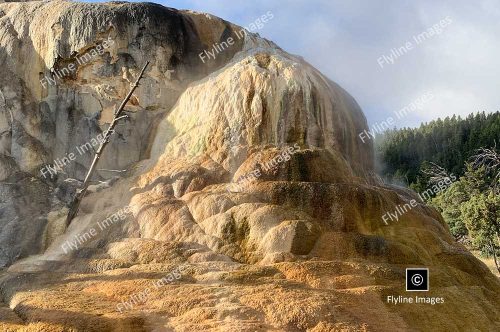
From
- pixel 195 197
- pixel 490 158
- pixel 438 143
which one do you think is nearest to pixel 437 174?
pixel 490 158

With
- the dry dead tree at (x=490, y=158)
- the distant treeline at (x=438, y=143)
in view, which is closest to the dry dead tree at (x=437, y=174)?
the dry dead tree at (x=490, y=158)

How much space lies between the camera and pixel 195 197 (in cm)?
1309

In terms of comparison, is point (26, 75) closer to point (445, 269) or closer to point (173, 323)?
point (173, 323)

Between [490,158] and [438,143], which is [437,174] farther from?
[438,143]

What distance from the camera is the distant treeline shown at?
66.9 metres

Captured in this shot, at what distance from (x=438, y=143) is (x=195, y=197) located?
68.9 meters

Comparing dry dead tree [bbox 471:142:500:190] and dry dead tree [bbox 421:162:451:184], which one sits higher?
dry dead tree [bbox 471:142:500:190]

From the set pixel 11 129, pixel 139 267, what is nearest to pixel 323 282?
pixel 139 267

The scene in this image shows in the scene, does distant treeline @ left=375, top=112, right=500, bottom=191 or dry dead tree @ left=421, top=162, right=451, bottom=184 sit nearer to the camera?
dry dead tree @ left=421, top=162, right=451, bottom=184

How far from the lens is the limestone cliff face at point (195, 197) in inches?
368

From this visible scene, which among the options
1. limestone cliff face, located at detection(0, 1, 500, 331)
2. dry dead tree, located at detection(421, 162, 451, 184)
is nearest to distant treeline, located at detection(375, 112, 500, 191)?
dry dead tree, located at detection(421, 162, 451, 184)

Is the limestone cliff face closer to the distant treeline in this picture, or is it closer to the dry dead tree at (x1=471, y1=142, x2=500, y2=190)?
the dry dead tree at (x1=471, y1=142, x2=500, y2=190)

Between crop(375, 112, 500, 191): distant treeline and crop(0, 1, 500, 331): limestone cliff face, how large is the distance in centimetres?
4637

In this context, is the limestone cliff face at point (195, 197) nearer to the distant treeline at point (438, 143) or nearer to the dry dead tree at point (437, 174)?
the dry dead tree at point (437, 174)
